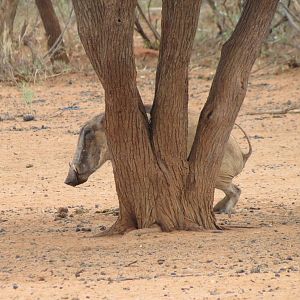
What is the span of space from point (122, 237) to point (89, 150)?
1.55 meters

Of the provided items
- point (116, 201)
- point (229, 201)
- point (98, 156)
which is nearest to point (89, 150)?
point (98, 156)

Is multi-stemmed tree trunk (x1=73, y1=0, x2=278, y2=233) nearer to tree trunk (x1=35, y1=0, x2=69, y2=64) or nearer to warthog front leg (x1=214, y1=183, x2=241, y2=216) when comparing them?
warthog front leg (x1=214, y1=183, x2=241, y2=216)

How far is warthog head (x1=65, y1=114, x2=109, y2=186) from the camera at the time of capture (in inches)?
347

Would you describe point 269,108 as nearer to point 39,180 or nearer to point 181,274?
point 39,180

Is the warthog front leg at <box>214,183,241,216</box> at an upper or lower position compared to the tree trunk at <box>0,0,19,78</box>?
lower

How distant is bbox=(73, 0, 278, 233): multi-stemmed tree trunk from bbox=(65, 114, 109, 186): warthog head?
4.02 feet

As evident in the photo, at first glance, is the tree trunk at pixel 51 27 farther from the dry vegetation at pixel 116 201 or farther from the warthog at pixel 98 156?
the warthog at pixel 98 156

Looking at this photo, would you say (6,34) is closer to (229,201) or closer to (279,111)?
(279,111)

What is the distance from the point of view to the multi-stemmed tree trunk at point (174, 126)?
737cm

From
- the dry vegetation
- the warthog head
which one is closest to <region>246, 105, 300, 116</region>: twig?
the dry vegetation

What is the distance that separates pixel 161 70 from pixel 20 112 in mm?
8358

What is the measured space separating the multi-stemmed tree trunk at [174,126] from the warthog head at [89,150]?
48.2 inches

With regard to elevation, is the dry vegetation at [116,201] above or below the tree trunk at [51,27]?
below

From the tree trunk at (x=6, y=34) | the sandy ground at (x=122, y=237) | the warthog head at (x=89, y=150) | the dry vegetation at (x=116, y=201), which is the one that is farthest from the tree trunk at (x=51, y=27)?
the warthog head at (x=89, y=150)
